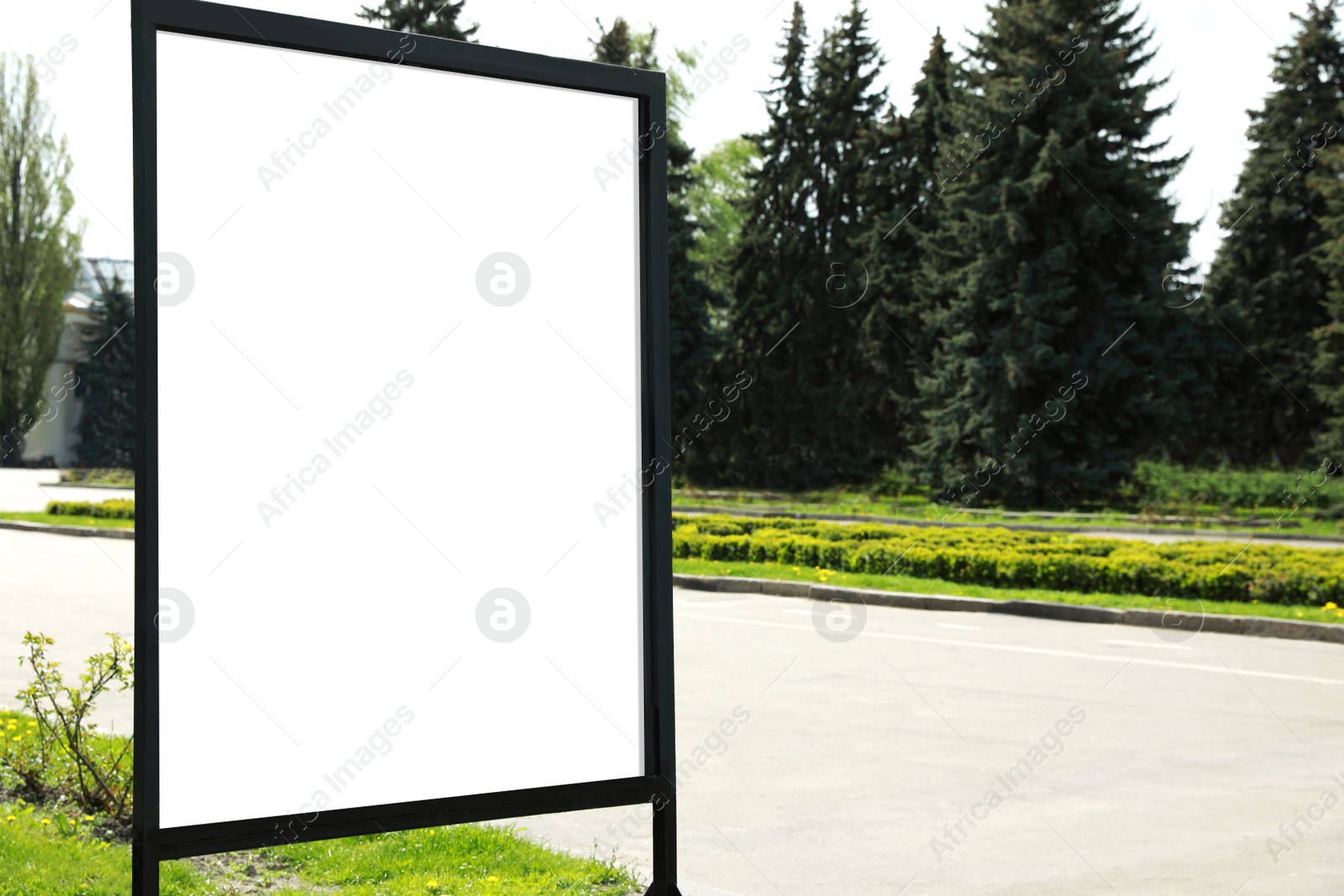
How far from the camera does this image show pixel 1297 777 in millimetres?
6711

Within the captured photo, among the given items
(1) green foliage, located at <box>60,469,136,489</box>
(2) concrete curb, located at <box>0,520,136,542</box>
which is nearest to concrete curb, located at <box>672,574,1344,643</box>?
(2) concrete curb, located at <box>0,520,136,542</box>

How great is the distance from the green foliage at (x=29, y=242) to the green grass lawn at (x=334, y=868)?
5272 centimetres

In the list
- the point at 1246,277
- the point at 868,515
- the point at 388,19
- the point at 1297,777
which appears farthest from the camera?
the point at 1246,277

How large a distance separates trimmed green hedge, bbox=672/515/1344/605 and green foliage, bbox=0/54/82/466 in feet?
139

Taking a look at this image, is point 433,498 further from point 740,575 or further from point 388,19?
point 388,19

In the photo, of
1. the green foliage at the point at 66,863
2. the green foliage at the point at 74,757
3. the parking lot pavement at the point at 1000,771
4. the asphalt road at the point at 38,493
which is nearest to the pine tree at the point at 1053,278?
the asphalt road at the point at 38,493

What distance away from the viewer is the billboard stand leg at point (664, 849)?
12.9 feet

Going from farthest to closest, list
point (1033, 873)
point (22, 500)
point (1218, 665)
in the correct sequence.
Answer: point (22, 500) < point (1218, 665) < point (1033, 873)

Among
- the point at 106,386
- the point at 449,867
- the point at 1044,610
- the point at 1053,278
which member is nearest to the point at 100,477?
the point at 106,386

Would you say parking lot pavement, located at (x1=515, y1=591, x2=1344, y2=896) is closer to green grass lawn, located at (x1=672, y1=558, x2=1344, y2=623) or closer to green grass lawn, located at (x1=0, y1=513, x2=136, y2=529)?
green grass lawn, located at (x1=672, y1=558, x2=1344, y2=623)

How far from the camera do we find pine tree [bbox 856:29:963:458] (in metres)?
40.7

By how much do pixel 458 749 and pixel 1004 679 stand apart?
6.71m

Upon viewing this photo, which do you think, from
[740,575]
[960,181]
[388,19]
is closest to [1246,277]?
[960,181]

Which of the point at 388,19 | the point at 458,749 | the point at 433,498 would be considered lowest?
the point at 458,749
